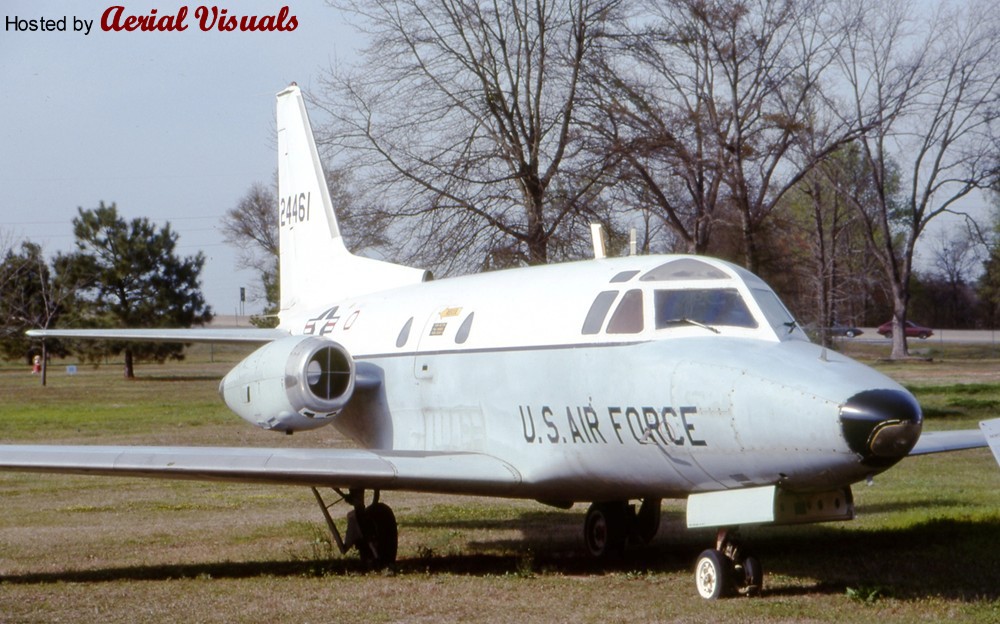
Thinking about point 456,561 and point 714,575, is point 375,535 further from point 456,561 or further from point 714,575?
point 714,575

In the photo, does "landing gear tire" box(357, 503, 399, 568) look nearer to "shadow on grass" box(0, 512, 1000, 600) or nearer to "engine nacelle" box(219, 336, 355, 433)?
"shadow on grass" box(0, 512, 1000, 600)

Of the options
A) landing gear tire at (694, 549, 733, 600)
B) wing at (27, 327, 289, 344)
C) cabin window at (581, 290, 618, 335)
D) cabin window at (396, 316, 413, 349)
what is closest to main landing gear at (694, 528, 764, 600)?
landing gear tire at (694, 549, 733, 600)

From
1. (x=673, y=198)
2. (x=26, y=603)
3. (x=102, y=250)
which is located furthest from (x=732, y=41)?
(x=102, y=250)

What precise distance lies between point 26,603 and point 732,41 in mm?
19059

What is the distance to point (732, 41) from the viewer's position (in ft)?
81.6

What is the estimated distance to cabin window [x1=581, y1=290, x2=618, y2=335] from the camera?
32.6 ft

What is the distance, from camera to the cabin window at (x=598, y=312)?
994 centimetres

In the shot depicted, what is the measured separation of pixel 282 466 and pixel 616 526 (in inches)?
132

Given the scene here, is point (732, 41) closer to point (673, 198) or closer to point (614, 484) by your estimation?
point (673, 198)

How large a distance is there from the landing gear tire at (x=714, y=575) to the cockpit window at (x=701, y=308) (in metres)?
1.71

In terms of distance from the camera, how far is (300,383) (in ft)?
39.0

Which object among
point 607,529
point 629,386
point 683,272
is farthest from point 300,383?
point 683,272

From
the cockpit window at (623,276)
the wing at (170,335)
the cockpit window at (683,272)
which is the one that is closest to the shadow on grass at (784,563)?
the cockpit window at (683,272)

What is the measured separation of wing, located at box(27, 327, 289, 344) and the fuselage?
253 centimetres
